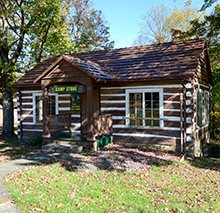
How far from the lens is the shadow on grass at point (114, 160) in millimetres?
7941

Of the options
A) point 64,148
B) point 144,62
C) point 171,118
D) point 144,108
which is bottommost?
point 64,148

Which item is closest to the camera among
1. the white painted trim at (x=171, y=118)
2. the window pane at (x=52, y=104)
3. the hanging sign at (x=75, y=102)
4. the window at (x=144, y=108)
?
the white painted trim at (x=171, y=118)

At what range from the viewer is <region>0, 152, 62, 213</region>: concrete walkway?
5.18m

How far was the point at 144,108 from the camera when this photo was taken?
36.4ft

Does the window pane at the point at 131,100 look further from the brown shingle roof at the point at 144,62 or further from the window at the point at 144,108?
the brown shingle roof at the point at 144,62

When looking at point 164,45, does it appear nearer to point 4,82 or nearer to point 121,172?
point 121,172

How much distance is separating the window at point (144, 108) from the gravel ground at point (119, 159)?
1.44 metres

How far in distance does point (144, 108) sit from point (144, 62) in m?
2.73

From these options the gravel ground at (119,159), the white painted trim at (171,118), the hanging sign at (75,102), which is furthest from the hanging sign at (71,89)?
the white painted trim at (171,118)

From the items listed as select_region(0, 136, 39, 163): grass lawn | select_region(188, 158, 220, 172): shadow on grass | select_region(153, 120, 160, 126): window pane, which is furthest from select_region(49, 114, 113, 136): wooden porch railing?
select_region(188, 158, 220, 172): shadow on grass

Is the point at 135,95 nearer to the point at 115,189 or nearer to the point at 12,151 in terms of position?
the point at 115,189

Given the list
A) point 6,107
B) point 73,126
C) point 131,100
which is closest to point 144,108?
point 131,100

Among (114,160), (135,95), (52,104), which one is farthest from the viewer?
(52,104)

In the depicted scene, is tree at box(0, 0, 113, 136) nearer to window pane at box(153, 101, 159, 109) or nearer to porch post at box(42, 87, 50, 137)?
porch post at box(42, 87, 50, 137)
